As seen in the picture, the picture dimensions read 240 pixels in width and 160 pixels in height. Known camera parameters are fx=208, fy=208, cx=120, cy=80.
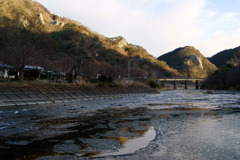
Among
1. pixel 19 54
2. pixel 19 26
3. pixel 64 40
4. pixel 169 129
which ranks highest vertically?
pixel 64 40

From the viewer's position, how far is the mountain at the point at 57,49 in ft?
112

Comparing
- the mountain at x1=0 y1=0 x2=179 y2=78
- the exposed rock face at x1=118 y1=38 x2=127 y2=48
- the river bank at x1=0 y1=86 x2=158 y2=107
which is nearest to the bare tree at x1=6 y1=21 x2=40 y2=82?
the mountain at x1=0 y1=0 x2=179 y2=78

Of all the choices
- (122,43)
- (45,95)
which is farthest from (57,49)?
(122,43)

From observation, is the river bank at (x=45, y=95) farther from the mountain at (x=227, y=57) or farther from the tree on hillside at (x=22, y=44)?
the mountain at (x=227, y=57)

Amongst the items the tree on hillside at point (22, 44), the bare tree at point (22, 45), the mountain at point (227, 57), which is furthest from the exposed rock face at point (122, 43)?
the bare tree at point (22, 45)

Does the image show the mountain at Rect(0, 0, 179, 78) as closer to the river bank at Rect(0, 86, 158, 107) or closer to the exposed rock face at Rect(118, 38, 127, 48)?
the exposed rock face at Rect(118, 38, 127, 48)

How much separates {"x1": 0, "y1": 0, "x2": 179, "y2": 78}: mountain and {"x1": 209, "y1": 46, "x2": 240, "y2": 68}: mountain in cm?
4142

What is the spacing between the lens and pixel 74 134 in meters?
8.29

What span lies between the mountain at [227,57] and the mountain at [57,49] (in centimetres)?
4142

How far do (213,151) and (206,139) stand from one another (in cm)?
158

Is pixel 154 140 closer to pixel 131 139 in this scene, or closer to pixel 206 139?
pixel 131 139

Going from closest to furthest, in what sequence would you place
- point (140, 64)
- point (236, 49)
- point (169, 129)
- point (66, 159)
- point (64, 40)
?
point (66, 159) < point (169, 129) < point (64, 40) < point (140, 64) < point (236, 49)

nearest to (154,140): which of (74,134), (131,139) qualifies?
(131,139)

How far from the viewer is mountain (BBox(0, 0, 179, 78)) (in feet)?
112
